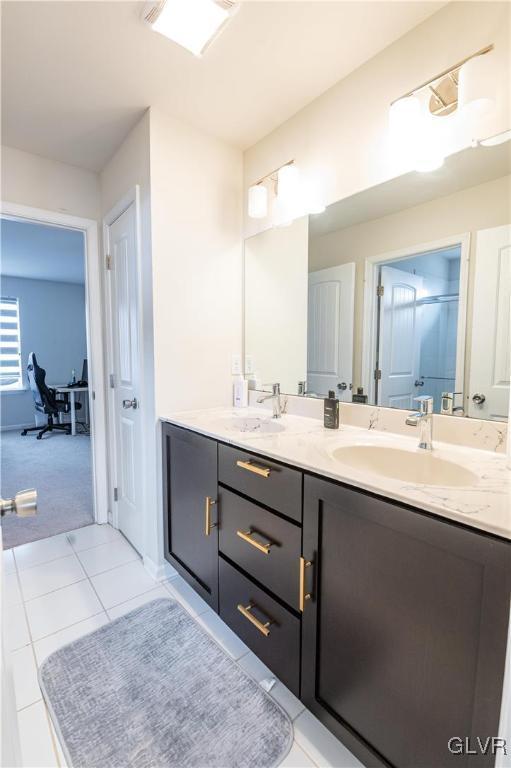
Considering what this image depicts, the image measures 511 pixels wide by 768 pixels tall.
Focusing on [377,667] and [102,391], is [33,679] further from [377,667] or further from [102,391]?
[102,391]

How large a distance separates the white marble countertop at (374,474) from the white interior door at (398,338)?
0.62 ft

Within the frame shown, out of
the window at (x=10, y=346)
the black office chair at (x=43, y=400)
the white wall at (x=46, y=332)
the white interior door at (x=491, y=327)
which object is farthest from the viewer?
the white wall at (x=46, y=332)

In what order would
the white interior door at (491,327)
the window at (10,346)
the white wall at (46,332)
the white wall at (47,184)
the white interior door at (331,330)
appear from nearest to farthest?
the white interior door at (491,327) → the white interior door at (331,330) → the white wall at (47,184) → the window at (10,346) → the white wall at (46,332)

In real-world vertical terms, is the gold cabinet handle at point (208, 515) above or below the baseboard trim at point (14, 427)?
above

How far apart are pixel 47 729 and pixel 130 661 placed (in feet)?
1.01

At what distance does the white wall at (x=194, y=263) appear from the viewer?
1.79 m

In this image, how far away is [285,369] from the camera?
2.00 meters

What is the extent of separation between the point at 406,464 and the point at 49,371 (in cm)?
612

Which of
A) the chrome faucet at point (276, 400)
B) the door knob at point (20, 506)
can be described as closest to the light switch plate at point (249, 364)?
the chrome faucet at point (276, 400)

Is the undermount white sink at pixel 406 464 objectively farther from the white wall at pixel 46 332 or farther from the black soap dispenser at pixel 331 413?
the white wall at pixel 46 332

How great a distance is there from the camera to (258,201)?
75.1 inches

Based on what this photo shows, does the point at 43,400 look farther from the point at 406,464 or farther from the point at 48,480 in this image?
the point at 406,464

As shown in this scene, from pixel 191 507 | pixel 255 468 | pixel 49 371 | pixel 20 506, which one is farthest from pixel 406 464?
pixel 49 371

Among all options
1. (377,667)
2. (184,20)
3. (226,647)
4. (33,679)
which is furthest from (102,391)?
(377,667)
